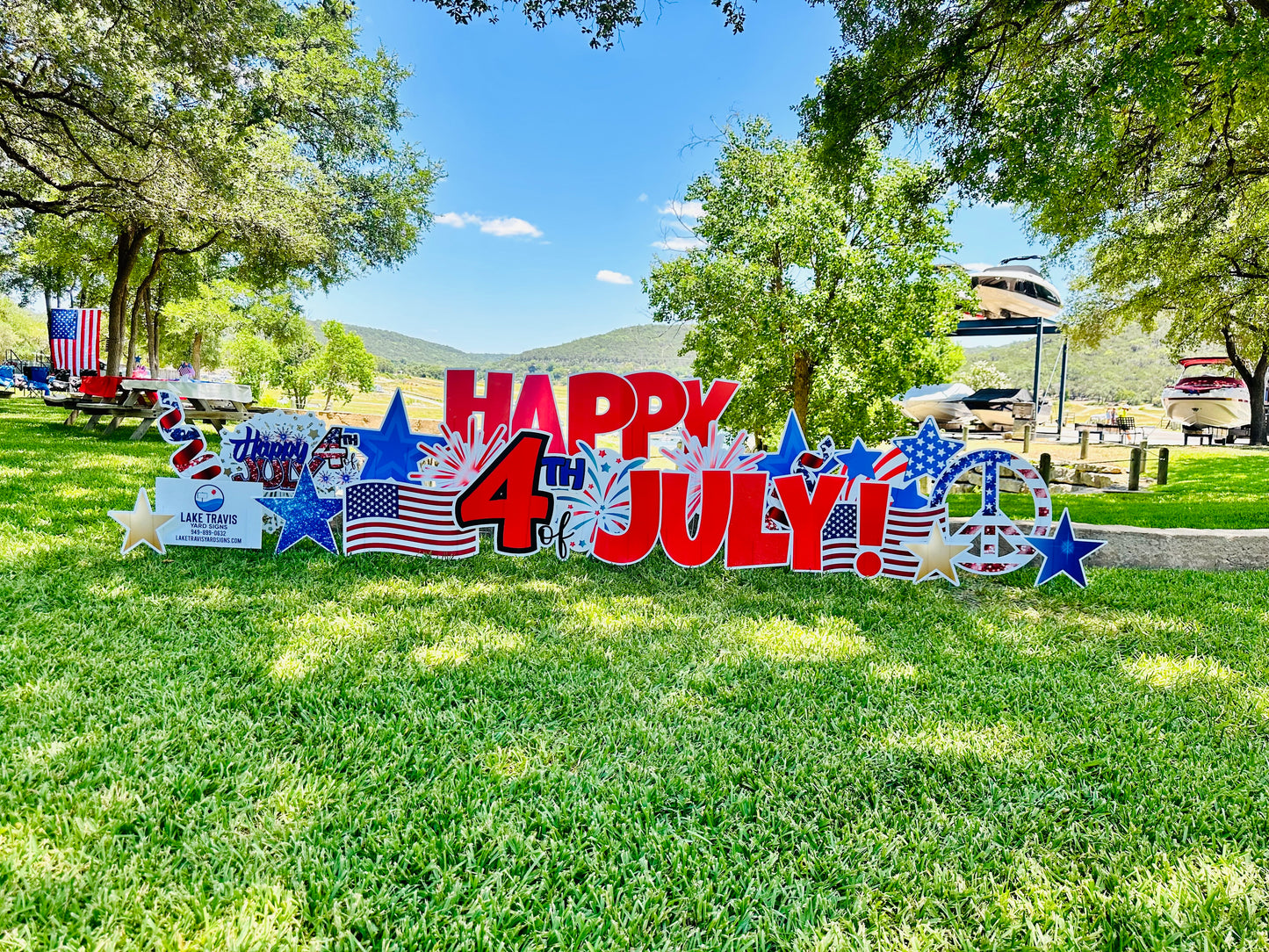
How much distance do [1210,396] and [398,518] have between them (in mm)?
33500

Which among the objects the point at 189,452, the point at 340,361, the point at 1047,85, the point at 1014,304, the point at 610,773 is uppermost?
the point at 1014,304

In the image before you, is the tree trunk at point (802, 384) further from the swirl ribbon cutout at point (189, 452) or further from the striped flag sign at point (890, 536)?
the swirl ribbon cutout at point (189, 452)

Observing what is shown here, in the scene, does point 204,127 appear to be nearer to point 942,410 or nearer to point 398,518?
point 398,518

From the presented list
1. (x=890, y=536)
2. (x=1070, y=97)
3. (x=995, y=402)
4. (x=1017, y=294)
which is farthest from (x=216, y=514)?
(x=995, y=402)

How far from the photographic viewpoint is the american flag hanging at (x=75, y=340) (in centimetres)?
1383

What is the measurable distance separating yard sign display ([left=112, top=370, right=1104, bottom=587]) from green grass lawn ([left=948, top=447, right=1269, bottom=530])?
247cm

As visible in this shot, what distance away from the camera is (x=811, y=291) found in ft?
39.1

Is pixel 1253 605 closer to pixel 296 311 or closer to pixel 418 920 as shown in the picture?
pixel 418 920

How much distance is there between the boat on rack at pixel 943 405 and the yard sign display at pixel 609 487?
25734 mm

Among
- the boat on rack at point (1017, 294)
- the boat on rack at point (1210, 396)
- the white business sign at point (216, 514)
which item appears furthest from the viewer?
the boat on rack at point (1017, 294)

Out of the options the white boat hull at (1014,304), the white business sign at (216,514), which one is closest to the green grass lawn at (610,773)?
the white business sign at (216,514)

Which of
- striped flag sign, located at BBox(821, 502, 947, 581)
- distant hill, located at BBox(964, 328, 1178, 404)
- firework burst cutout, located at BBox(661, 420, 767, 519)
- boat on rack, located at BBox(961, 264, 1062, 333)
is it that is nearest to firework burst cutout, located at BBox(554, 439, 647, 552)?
firework burst cutout, located at BBox(661, 420, 767, 519)

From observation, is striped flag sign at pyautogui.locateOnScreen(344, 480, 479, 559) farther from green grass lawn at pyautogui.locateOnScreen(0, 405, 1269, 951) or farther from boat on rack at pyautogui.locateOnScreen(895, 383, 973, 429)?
boat on rack at pyautogui.locateOnScreen(895, 383, 973, 429)

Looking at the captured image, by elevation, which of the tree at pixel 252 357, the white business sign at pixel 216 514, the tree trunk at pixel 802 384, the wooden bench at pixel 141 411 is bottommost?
the white business sign at pixel 216 514
